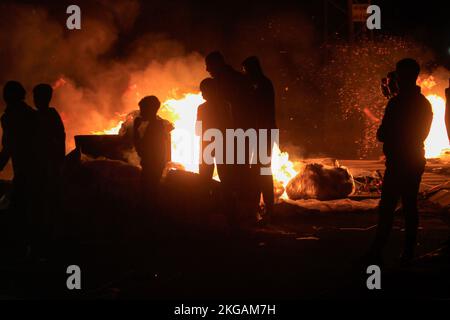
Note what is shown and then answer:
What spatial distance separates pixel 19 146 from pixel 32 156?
0.59 ft

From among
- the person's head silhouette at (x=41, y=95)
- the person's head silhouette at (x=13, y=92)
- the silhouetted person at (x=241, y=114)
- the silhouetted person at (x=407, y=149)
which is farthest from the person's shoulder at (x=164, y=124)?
the silhouetted person at (x=407, y=149)

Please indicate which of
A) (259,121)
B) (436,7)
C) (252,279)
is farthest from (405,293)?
(436,7)

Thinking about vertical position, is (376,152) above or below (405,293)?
above

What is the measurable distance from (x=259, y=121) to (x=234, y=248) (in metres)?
2.08

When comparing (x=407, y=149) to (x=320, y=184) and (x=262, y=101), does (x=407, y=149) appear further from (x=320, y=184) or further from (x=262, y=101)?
(x=320, y=184)

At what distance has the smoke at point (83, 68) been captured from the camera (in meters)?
14.8

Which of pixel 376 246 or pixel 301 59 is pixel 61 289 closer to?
pixel 376 246

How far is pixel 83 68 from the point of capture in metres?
15.8

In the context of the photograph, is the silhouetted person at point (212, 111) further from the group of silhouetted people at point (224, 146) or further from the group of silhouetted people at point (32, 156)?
the group of silhouetted people at point (32, 156)

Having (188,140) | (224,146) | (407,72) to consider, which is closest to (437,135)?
(188,140)

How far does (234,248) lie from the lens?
20.7 feet

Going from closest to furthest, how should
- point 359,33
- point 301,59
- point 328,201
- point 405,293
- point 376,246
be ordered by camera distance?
point 405,293
point 376,246
point 328,201
point 359,33
point 301,59

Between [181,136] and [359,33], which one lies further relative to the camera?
[359,33]
